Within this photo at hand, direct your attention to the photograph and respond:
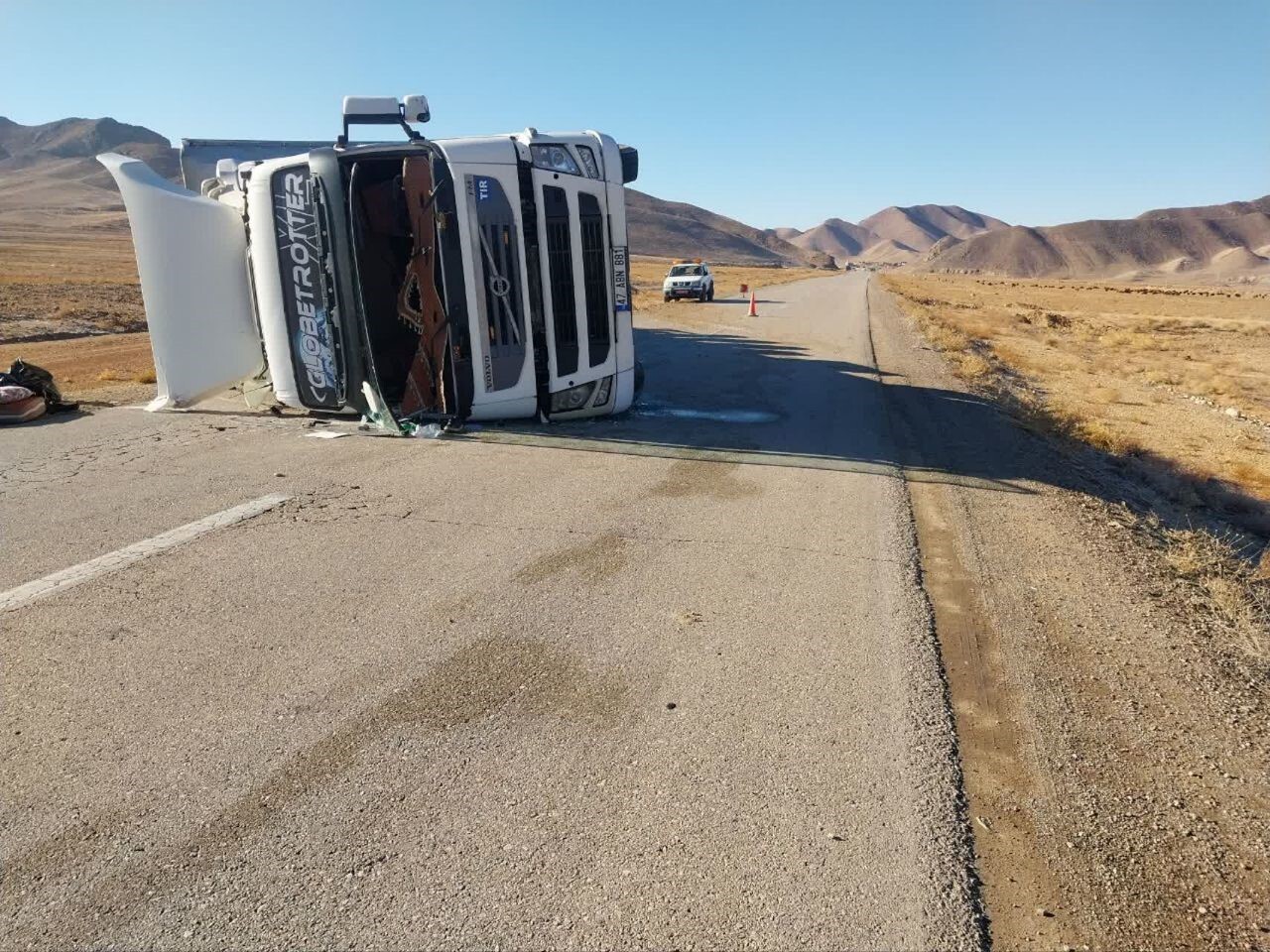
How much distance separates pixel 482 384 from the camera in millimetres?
8336

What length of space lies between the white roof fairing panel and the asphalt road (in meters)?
2.67

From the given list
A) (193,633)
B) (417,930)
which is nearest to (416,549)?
(193,633)

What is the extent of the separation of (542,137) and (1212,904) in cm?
782

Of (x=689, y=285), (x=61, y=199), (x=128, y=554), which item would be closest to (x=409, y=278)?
(x=128, y=554)

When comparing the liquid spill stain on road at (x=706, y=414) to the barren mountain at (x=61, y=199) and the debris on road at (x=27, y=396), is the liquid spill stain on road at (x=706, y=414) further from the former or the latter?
the barren mountain at (x=61, y=199)

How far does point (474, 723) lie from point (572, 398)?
6.06 m

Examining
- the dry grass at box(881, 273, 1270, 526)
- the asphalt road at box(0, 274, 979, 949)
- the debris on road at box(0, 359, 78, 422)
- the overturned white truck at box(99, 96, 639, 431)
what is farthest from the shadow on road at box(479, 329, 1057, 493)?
the debris on road at box(0, 359, 78, 422)

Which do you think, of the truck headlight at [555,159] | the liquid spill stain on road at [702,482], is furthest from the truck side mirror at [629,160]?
the liquid spill stain on road at [702,482]

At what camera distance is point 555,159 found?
812cm

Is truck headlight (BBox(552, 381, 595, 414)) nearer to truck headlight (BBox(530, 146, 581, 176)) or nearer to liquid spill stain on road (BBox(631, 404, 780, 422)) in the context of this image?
liquid spill stain on road (BBox(631, 404, 780, 422))

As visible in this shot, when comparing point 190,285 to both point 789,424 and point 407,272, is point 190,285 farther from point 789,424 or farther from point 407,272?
point 789,424

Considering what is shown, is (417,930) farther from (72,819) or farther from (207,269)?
(207,269)

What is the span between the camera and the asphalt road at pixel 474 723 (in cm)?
223

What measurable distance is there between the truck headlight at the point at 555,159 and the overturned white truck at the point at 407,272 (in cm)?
1
